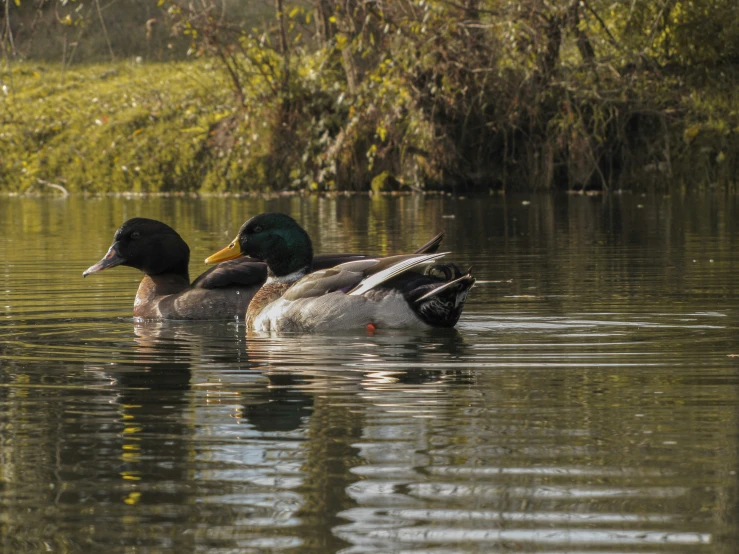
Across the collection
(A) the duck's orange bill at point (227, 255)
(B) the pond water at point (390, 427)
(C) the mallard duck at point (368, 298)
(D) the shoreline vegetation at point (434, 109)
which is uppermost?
(D) the shoreline vegetation at point (434, 109)

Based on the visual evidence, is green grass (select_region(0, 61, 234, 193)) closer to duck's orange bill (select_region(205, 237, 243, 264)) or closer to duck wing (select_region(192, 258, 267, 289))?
duck wing (select_region(192, 258, 267, 289))

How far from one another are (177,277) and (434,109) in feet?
50.2

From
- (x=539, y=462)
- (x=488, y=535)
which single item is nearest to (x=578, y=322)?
(x=539, y=462)

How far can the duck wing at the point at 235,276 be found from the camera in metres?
10.3

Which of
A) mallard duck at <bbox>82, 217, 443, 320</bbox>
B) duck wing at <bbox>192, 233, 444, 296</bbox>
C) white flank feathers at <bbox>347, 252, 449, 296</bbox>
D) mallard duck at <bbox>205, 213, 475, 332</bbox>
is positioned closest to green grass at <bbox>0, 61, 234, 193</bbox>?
mallard duck at <bbox>82, 217, 443, 320</bbox>

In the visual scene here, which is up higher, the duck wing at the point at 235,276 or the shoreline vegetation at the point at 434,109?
the shoreline vegetation at the point at 434,109

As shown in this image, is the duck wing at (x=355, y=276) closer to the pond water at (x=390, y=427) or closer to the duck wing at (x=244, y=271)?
the pond water at (x=390, y=427)

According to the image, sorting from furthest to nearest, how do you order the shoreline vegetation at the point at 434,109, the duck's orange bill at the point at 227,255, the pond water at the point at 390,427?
the shoreline vegetation at the point at 434,109 < the duck's orange bill at the point at 227,255 < the pond water at the point at 390,427

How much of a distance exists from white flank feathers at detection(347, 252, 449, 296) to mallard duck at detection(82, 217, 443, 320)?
3.24 feet

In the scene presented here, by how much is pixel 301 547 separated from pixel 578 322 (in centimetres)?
521

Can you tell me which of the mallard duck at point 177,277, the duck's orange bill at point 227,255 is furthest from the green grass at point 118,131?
the duck's orange bill at point 227,255

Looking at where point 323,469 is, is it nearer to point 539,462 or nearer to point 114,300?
point 539,462

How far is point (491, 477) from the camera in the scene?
4.80 m

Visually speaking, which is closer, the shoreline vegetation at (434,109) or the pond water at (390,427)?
the pond water at (390,427)
